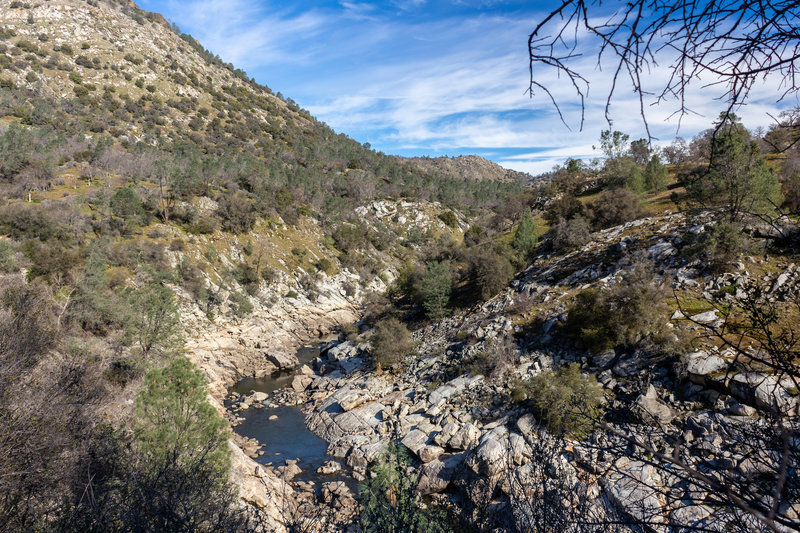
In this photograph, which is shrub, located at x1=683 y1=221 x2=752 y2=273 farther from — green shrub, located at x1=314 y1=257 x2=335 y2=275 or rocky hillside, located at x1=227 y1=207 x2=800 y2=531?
green shrub, located at x1=314 y1=257 x2=335 y2=275

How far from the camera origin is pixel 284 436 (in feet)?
53.1

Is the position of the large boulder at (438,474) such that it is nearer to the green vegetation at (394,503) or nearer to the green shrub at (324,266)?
the green vegetation at (394,503)

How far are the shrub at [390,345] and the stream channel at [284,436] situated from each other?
5.02 m

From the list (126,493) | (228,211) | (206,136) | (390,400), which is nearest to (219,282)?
(228,211)

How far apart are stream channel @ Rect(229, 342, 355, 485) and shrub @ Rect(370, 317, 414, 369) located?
502cm

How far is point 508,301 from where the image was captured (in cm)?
2072

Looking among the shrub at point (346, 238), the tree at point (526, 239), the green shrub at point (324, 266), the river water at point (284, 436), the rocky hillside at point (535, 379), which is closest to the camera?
the rocky hillside at point (535, 379)

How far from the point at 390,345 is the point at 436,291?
20.2ft

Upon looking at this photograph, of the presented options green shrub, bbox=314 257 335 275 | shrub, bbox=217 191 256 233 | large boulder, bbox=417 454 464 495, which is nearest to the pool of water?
large boulder, bbox=417 454 464 495

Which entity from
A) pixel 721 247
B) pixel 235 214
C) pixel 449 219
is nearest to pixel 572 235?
→ pixel 721 247

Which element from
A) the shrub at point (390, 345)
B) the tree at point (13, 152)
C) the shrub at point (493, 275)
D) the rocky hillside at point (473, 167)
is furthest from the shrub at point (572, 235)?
the rocky hillside at point (473, 167)

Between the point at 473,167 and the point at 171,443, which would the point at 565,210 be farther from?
the point at 473,167

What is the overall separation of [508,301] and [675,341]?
8.85m

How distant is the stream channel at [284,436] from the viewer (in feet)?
45.6
